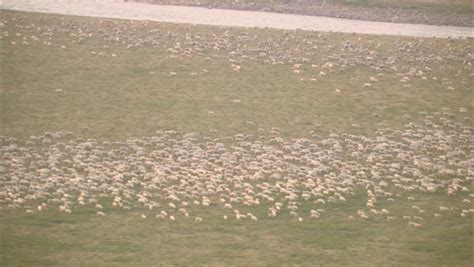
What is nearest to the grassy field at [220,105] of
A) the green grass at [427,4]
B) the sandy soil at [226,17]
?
the sandy soil at [226,17]

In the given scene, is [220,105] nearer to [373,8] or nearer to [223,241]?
[223,241]

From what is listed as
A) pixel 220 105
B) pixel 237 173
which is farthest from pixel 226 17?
pixel 237 173

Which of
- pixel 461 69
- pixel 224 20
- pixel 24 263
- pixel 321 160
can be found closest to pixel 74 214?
pixel 24 263

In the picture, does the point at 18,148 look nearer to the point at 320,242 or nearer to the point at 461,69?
the point at 320,242

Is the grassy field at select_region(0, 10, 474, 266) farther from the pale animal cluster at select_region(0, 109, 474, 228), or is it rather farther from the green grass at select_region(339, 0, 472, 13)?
the green grass at select_region(339, 0, 472, 13)

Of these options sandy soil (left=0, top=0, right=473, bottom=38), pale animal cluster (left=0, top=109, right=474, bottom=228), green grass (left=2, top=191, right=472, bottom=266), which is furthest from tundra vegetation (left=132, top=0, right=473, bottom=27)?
green grass (left=2, top=191, right=472, bottom=266)

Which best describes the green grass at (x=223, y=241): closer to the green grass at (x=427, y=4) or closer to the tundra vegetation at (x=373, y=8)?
the tundra vegetation at (x=373, y=8)
